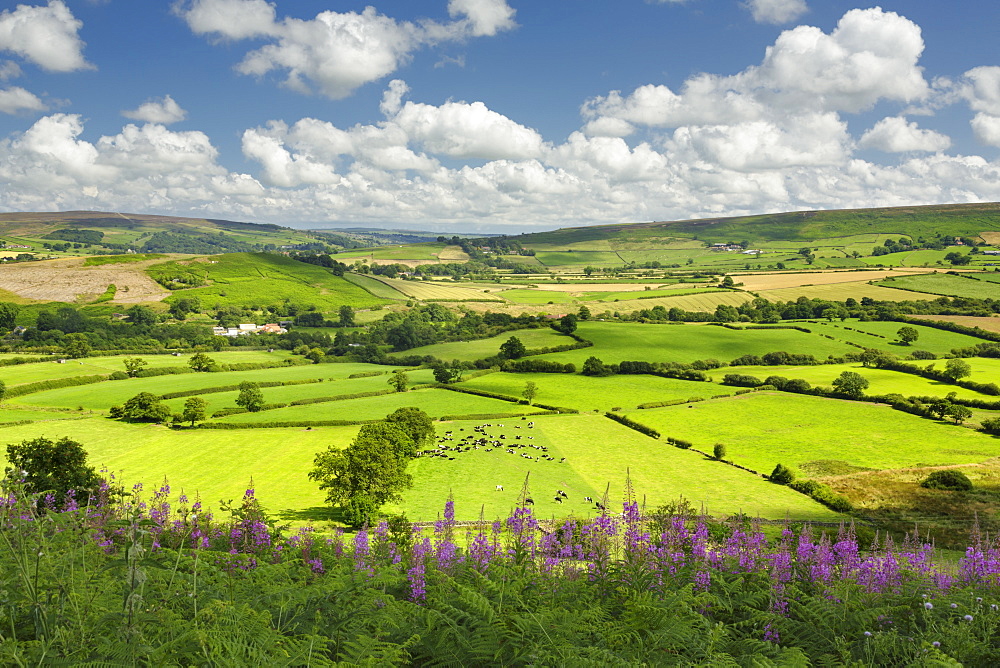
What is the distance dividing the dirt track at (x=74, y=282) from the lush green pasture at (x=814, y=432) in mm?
168470

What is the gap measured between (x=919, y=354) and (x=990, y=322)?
31582 mm

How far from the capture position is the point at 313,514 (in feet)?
A: 137

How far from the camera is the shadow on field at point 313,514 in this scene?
A: 4028 cm

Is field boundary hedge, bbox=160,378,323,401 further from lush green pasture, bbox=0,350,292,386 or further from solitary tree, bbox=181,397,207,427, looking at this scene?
lush green pasture, bbox=0,350,292,386

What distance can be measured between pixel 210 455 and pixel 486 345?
73.8 m

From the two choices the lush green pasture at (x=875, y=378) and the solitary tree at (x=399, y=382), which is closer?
the lush green pasture at (x=875, y=378)

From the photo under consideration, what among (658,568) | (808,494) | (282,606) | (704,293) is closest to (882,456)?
(808,494)

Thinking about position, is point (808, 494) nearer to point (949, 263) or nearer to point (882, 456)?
point (882, 456)

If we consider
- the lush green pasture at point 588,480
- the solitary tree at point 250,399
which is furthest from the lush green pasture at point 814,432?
the solitary tree at point 250,399

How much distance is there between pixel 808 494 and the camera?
149 feet

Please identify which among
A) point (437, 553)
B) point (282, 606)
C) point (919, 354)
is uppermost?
point (282, 606)

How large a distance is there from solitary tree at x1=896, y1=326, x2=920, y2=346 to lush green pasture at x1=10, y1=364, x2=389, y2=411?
104 meters

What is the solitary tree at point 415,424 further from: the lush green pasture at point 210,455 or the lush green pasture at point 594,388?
the lush green pasture at point 594,388

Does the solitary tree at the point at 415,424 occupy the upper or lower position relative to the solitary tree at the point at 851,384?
lower
